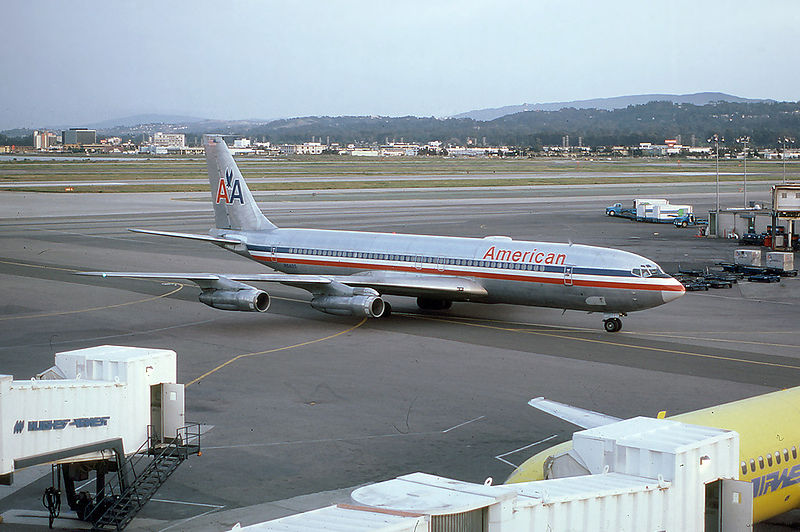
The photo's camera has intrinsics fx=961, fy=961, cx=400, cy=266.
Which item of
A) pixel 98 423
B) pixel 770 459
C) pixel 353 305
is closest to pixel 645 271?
pixel 353 305

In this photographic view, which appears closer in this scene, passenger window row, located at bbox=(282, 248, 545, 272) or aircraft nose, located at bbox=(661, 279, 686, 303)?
aircraft nose, located at bbox=(661, 279, 686, 303)

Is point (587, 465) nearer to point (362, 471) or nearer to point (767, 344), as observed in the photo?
point (362, 471)

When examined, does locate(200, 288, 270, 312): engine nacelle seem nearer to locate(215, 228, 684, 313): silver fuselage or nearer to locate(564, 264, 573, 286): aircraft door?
locate(215, 228, 684, 313): silver fuselage

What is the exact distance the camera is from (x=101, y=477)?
19.0 meters

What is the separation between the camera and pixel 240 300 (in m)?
39.2

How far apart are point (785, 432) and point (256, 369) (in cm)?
1971

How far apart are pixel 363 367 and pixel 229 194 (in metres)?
19.1

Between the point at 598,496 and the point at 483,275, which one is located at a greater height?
the point at 598,496

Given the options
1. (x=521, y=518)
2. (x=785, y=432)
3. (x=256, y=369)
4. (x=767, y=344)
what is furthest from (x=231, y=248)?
(x=521, y=518)

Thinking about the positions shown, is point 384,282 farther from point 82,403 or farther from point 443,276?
point 82,403

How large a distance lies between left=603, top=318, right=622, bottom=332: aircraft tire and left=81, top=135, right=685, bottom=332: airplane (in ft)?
0.13

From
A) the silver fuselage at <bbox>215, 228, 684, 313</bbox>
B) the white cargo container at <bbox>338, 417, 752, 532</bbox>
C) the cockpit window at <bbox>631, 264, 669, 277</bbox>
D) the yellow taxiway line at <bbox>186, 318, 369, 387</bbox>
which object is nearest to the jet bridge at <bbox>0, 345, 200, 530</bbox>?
the white cargo container at <bbox>338, 417, 752, 532</bbox>

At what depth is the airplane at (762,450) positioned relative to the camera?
16016 millimetres

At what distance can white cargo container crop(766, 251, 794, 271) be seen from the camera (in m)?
56.0
